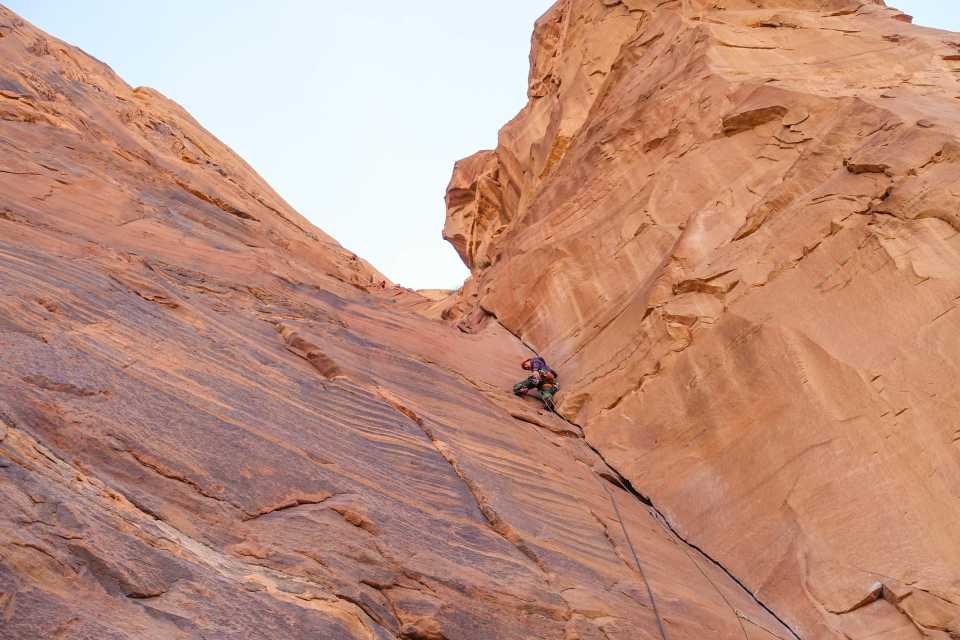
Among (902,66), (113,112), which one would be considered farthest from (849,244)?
(113,112)

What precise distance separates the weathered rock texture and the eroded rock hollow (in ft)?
0.17

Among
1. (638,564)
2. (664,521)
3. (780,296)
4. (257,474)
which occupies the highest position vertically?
(780,296)

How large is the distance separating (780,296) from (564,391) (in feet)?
14.0

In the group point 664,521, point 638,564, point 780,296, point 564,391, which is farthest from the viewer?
point 564,391

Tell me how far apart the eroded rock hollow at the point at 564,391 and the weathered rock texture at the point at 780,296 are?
5 centimetres

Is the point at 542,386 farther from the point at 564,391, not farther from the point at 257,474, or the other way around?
the point at 257,474

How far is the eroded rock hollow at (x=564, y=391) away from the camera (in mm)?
5934

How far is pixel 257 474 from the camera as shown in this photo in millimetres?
6945

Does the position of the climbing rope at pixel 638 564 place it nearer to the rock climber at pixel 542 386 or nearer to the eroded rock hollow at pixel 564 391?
the eroded rock hollow at pixel 564 391

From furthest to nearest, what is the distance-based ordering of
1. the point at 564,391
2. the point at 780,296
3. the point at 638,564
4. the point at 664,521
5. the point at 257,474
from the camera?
the point at 564,391 → the point at 780,296 → the point at 664,521 → the point at 638,564 → the point at 257,474

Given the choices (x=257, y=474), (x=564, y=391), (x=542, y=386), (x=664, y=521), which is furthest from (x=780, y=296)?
(x=257, y=474)

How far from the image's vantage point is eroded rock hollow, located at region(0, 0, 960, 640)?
234 inches

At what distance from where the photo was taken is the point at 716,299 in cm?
1194

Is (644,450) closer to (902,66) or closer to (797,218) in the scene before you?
(797,218)
